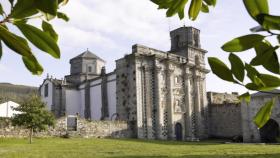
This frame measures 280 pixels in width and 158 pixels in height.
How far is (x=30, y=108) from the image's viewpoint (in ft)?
83.3

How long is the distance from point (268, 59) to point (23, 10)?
18.7 inches

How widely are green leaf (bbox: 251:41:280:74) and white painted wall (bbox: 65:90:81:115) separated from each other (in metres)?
42.6

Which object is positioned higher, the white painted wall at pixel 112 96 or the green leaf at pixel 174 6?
the white painted wall at pixel 112 96

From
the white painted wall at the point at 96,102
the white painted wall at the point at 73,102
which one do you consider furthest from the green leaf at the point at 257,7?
the white painted wall at the point at 73,102

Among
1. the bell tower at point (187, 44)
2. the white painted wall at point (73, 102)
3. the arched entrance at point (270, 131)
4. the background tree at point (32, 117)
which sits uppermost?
the bell tower at point (187, 44)

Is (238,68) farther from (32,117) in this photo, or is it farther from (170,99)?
(170,99)

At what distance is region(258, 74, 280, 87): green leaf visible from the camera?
80cm

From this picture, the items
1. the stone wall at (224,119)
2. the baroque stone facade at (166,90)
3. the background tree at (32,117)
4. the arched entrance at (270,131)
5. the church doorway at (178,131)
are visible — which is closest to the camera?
the background tree at (32,117)

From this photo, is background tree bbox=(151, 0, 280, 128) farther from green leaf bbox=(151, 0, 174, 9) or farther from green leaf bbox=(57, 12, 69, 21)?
green leaf bbox=(57, 12, 69, 21)

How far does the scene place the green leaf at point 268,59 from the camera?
2.41 feet

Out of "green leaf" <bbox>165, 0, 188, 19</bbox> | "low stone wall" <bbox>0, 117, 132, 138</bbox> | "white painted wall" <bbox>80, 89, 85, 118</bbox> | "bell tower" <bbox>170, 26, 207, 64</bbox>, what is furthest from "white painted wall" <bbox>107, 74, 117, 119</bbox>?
"green leaf" <bbox>165, 0, 188, 19</bbox>

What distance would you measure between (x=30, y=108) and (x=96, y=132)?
825 centimetres

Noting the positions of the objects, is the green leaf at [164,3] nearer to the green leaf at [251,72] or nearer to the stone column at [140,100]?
the green leaf at [251,72]

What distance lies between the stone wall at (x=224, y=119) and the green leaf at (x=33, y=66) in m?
40.4
